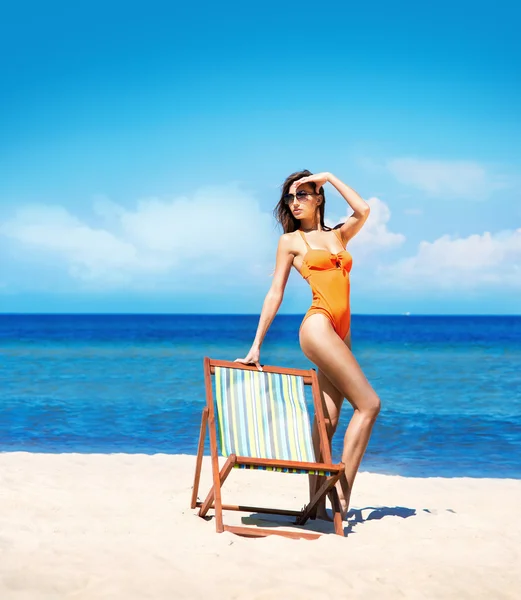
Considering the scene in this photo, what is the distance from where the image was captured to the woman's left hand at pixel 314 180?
499 centimetres

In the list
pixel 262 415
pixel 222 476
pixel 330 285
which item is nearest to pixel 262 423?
pixel 262 415

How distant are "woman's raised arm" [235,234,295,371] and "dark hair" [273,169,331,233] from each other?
188 millimetres

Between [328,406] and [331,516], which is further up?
[328,406]

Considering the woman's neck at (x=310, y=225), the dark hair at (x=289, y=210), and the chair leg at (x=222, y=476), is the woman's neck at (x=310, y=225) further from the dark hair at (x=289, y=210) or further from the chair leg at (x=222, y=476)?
the chair leg at (x=222, y=476)

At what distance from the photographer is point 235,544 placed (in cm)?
414

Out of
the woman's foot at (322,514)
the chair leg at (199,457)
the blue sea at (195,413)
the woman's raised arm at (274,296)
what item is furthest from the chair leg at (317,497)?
the blue sea at (195,413)

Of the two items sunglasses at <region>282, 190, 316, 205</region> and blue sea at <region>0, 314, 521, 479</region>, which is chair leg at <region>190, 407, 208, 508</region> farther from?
sunglasses at <region>282, 190, 316, 205</region>

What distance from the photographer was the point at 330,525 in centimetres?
491

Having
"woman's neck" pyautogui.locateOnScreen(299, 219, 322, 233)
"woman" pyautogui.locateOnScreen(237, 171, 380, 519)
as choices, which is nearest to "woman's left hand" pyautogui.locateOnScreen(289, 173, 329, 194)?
"woman" pyautogui.locateOnScreen(237, 171, 380, 519)

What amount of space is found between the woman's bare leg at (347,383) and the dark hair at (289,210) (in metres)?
0.74

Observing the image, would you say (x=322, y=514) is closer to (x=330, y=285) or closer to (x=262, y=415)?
(x=262, y=415)

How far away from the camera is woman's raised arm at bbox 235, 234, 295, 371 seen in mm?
4773

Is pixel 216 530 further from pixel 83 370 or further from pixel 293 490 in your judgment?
pixel 83 370

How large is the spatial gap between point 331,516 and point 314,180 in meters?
2.23
